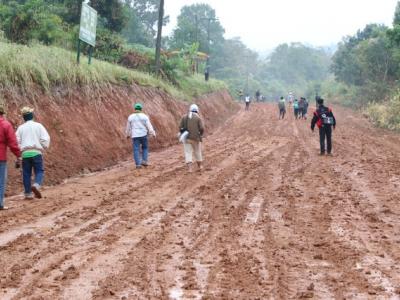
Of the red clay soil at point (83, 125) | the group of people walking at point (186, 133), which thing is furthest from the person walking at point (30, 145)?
the group of people walking at point (186, 133)

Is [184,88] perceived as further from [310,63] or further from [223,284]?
[310,63]

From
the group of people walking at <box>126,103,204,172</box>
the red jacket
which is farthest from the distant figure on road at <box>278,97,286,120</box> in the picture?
the red jacket

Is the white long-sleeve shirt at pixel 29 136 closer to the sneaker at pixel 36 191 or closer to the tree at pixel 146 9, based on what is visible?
the sneaker at pixel 36 191

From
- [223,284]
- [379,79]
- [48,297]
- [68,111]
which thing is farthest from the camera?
[379,79]

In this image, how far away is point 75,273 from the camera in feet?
18.9

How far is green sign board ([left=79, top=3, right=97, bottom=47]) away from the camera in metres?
16.8

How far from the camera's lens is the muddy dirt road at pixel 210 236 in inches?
212

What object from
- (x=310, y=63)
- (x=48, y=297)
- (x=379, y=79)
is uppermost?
(x=310, y=63)

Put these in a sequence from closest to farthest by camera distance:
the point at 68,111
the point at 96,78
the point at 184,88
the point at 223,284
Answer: the point at 223,284 → the point at 68,111 → the point at 96,78 → the point at 184,88

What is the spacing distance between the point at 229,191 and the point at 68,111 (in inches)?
248

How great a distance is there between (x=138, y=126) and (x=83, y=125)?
1751mm

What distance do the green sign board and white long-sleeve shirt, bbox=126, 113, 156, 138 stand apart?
3.47 meters

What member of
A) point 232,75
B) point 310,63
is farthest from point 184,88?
point 310,63

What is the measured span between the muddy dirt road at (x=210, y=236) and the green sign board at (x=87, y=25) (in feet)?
17.1
